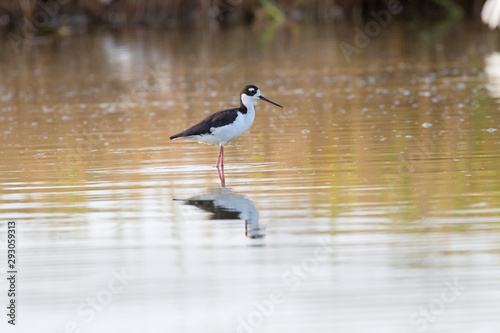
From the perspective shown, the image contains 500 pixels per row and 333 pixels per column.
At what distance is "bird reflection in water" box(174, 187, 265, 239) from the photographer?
8117 mm

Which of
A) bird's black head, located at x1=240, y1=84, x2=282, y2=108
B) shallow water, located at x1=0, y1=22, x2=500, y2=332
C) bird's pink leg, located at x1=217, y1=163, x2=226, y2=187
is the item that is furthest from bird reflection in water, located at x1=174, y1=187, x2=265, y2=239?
bird's black head, located at x1=240, y1=84, x2=282, y2=108

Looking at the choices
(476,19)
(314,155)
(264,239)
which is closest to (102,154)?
(314,155)

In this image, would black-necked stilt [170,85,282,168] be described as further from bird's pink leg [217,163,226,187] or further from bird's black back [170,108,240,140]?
bird's pink leg [217,163,226,187]

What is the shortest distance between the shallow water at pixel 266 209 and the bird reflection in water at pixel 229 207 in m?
0.03

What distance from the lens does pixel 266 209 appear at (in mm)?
8773

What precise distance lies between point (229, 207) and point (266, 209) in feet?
1.23

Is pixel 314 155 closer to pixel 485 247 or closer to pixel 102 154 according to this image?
pixel 102 154

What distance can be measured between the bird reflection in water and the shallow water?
3 centimetres

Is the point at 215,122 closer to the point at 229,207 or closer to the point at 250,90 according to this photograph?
the point at 250,90

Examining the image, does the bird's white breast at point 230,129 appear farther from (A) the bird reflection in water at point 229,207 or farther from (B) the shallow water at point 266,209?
(A) the bird reflection in water at point 229,207

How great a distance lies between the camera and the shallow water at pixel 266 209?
6.21 m

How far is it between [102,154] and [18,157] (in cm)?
102

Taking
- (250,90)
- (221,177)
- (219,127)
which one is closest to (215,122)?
(219,127)

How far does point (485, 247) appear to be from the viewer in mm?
7180
